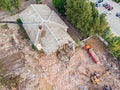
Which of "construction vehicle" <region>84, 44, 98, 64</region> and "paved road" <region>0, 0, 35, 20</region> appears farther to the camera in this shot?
"paved road" <region>0, 0, 35, 20</region>

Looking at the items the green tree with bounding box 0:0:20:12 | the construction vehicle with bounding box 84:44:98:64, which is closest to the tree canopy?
the construction vehicle with bounding box 84:44:98:64

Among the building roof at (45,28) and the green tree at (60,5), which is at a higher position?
the green tree at (60,5)

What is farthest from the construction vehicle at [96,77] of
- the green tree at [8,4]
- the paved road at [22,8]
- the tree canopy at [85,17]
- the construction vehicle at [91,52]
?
the paved road at [22,8]

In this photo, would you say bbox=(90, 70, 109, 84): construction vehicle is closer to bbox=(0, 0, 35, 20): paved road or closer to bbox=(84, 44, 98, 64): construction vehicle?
bbox=(84, 44, 98, 64): construction vehicle

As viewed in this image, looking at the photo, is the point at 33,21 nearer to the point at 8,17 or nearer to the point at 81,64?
the point at 8,17

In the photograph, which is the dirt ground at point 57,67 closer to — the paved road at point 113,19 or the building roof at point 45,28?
the building roof at point 45,28

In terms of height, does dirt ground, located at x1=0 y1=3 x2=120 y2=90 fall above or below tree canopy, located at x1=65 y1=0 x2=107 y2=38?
below

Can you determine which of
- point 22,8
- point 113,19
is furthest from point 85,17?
point 22,8

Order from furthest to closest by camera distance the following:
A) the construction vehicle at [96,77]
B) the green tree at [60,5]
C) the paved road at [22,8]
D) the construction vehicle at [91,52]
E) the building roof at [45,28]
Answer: the paved road at [22,8] → the green tree at [60,5] → the construction vehicle at [91,52] → the building roof at [45,28] → the construction vehicle at [96,77]

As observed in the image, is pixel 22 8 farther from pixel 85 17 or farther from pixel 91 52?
pixel 91 52
